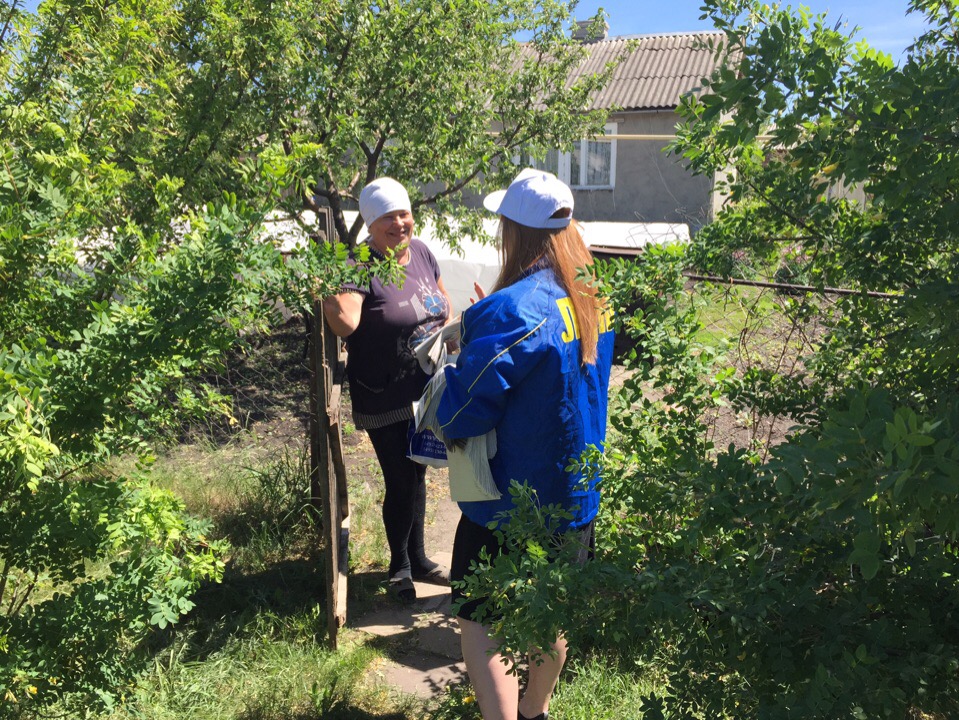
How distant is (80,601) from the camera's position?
217cm

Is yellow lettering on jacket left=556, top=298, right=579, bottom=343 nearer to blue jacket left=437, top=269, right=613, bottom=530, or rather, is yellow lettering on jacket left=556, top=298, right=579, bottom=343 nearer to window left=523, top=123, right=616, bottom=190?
blue jacket left=437, top=269, right=613, bottom=530

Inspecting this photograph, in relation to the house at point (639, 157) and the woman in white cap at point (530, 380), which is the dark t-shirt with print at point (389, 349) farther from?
the house at point (639, 157)

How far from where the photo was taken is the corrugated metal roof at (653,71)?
1508 cm

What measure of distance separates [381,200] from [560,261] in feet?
4.01

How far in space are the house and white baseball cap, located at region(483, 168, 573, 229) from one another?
1187 cm

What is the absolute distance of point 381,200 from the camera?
360 centimetres

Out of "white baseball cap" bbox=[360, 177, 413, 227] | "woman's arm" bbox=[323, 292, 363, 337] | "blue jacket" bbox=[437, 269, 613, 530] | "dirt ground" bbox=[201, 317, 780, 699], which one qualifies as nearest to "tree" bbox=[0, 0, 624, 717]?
"dirt ground" bbox=[201, 317, 780, 699]

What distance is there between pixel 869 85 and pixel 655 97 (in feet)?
47.3

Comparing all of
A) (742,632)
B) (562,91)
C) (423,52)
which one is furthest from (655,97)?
(742,632)

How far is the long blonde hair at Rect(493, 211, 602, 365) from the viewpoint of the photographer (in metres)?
2.60

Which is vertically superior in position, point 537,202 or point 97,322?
point 537,202

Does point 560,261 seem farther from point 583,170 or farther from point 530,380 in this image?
point 583,170

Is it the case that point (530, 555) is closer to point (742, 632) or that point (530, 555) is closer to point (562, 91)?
point (742, 632)

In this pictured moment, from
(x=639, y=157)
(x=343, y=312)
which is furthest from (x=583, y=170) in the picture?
(x=343, y=312)
